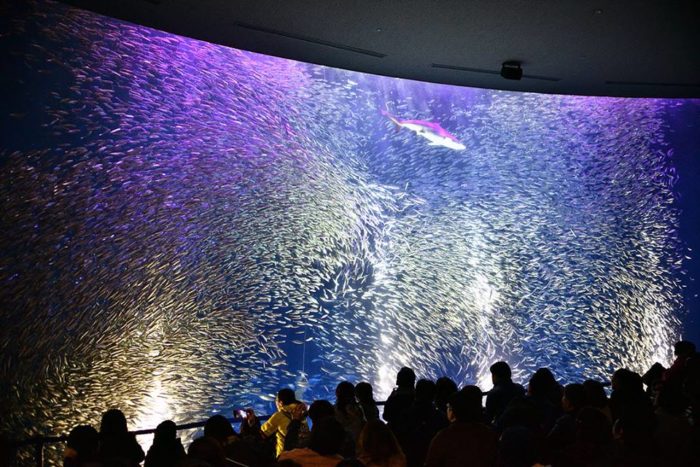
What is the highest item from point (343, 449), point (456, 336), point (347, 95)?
point (347, 95)

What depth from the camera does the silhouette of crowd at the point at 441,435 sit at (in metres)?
3.30

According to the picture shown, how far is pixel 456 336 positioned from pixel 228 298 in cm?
470

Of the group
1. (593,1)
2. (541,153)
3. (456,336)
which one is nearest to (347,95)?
(541,153)

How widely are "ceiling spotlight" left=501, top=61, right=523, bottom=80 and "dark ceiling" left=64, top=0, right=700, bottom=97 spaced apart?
0.36ft

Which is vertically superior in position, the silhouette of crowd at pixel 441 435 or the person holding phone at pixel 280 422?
the silhouette of crowd at pixel 441 435

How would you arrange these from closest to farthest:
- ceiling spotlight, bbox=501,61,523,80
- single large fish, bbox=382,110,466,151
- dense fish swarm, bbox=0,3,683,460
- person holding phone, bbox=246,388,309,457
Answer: person holding phone, bbox=246,388,309,457 < dense fish swarm, bbox=0,3,683,460 < ceiling spotlight, bbox=501,61,523,80 < single large fish, bbox=382,110,466,151

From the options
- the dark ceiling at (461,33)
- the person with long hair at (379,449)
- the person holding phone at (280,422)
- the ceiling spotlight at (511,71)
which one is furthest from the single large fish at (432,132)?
the person with long hair at (379,449)

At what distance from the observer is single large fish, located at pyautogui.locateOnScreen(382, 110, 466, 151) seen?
11.6 m

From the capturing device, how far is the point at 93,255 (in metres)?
8.24

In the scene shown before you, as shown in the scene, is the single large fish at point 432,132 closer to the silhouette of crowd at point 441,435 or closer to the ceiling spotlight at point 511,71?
the ceiling spotlight at point 511,71

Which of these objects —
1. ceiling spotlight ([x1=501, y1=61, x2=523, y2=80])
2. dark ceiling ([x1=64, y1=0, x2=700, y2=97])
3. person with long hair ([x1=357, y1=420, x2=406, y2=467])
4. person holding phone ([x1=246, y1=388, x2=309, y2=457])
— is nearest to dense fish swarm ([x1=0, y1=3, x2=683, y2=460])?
dark ceiling ([x1=64, y1=0, x2=700, y2=97])

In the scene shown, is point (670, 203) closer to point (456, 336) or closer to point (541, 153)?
point (541, 153)

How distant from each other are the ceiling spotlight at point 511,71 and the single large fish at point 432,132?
2707 mm

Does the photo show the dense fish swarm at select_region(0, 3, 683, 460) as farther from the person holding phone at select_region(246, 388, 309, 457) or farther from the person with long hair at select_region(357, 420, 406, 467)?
the person with long hair at select_region(357, 420, 406, 467)
